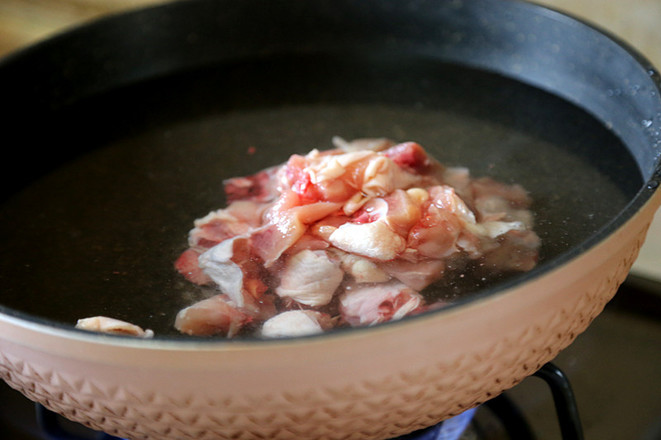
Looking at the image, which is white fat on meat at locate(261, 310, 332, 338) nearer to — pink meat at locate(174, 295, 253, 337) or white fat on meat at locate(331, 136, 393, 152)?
pink meat at locate(174, 295, 253, 337)

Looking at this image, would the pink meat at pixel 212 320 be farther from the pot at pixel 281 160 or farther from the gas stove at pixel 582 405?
the gas stove at pixel 582 405

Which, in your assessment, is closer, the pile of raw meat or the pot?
the pot

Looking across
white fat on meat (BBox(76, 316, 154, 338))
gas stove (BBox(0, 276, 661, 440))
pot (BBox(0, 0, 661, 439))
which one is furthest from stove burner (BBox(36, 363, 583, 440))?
white fat on meat (BBox(76, 316, 154, 338))

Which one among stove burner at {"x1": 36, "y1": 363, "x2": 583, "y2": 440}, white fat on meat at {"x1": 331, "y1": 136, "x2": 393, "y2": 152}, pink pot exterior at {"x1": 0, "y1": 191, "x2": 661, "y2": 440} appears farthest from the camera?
white fat on meat at {"x1": 331, "y1": 136, "x2": 393, "y2": 152}

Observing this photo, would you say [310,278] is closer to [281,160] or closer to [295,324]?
[295,324]

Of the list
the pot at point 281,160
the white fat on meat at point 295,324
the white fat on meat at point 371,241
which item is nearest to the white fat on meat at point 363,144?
the pot at point 281,160

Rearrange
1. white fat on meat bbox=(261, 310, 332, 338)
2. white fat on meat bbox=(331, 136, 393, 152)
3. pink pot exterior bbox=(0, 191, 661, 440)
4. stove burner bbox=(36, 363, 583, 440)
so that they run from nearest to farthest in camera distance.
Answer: pink pot exterior bbox=(0, 191, 661, 440), white fat on meat bbox=(261, 310, 332, 338), stove burner bbox=(36, 363, 583, 440), white fat on meat bbox=(331, 136, 393, 152)

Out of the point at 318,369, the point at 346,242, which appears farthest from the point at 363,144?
the point at 318,369
